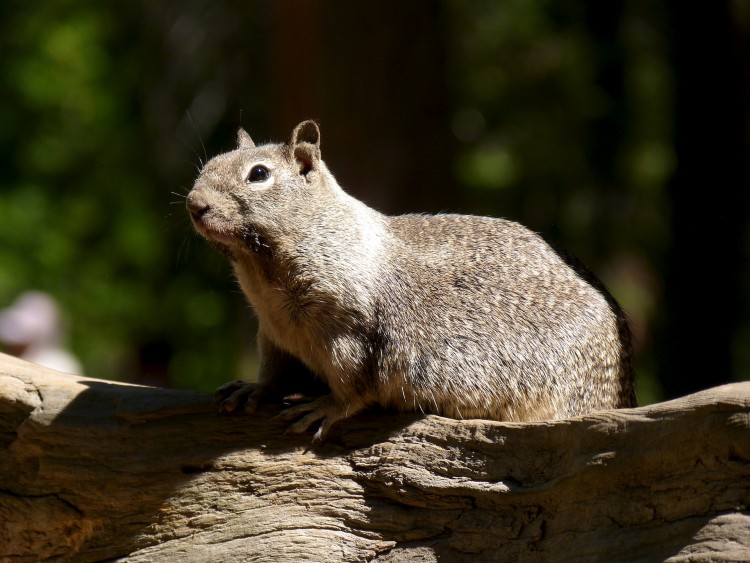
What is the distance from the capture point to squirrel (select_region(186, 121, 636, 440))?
192 inches

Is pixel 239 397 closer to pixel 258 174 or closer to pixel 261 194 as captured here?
pixel 261 194

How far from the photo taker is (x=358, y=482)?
187 inches

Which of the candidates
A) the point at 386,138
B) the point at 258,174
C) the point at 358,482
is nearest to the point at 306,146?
the point at 258,174

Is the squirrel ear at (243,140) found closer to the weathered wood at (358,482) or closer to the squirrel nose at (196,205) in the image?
the squirrel nose at (196,205)

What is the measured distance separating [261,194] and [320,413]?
115cm

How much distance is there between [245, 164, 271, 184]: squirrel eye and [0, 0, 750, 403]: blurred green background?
1.60 meters

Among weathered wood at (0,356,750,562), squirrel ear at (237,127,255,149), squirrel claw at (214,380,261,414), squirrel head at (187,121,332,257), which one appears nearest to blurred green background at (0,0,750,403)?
squirrel ear at (237,127,255,149)

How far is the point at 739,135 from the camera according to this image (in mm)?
9594

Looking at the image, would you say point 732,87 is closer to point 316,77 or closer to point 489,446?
point 316,77

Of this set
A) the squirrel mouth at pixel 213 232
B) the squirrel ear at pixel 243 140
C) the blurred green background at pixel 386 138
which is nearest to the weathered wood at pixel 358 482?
the squirrel mouth at pixel 213 232

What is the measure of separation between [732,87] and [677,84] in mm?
613

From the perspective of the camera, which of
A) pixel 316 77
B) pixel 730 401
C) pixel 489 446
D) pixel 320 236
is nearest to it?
pixel 730 401

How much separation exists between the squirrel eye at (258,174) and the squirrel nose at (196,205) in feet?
1.13

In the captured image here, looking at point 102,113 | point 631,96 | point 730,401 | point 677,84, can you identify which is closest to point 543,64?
point 631,96
